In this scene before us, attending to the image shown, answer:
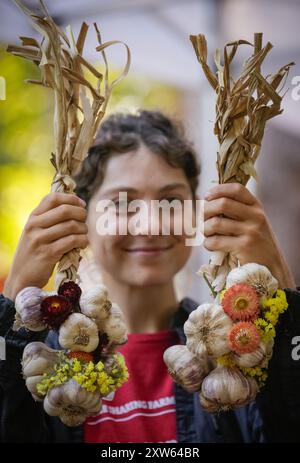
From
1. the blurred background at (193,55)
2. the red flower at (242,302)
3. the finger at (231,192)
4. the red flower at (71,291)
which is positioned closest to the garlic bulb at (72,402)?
the red flower at (71,291)

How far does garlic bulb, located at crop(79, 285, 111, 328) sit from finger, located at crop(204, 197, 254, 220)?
187 mm

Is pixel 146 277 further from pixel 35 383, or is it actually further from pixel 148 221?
pixel 35 383

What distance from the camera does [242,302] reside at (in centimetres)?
73

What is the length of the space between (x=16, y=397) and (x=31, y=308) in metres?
0.22

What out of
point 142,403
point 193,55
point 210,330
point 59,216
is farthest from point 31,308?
point 193,55

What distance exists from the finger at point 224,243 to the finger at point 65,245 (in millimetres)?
182

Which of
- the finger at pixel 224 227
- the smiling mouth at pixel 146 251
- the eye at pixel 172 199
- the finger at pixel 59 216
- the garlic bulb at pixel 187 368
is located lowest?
the garlic bulb at pixel 187 368

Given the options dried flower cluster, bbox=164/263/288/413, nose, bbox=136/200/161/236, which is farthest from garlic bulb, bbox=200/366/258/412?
nose, bbox=136/200/161/236

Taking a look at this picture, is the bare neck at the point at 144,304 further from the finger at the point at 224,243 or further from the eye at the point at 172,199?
the finger at the point at 224,243

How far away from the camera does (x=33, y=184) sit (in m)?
2.94

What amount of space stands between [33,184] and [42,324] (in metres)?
2.27

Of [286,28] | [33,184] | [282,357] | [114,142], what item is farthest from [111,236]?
[33,184]

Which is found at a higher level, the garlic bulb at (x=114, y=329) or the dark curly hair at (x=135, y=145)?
the dark curly hair at (x=135, y=145)

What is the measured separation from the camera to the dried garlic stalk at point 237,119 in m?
0.79
